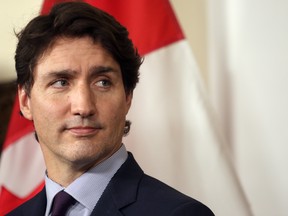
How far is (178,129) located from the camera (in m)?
1.36

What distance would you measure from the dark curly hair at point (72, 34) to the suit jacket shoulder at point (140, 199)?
20cm

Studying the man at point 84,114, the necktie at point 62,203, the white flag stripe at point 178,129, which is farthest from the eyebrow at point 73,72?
the white flag stripe at point 178,129

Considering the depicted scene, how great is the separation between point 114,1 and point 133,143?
40cm

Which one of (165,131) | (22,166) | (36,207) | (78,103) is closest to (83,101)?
(78,103)

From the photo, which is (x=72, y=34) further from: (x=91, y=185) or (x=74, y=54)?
(x=91, y=185)

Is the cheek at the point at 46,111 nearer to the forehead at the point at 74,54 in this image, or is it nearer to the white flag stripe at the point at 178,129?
the forehead at the point at 74,54

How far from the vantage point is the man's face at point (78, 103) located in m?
0.91

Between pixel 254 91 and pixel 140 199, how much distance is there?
0.62 meters

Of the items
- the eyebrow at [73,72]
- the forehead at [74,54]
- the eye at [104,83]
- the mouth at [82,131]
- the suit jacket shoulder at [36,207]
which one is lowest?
the suit jacket shoulder at [36,207]

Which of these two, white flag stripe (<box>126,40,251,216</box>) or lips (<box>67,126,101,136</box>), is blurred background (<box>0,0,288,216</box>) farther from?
lips (<box>67,126,101,136</box>)

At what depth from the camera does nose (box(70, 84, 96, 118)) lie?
896 millimetres

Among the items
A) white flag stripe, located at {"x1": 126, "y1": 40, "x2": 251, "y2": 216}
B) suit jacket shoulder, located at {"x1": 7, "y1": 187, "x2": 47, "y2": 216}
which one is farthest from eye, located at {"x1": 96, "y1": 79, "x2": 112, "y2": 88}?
white flag stripe, located at {"x1": 126, "y1": 40, "x2": 251, "y2": 216}

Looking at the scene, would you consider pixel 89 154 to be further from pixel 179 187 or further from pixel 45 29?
pixel 179 187

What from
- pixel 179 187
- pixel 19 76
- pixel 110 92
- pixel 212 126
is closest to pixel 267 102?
pixel 212 126
